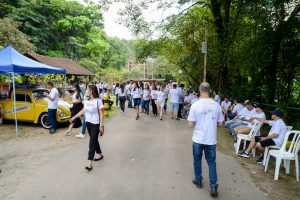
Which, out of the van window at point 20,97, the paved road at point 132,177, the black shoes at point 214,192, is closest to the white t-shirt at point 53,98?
the van window at point 20,97

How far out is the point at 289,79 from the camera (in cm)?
1230

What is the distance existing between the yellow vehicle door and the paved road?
12.3 ft

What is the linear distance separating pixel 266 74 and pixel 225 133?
13.6ft

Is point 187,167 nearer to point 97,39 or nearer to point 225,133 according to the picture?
point 225,133

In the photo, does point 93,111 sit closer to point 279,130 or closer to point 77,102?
point 77,102

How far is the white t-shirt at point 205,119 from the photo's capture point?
4.73m

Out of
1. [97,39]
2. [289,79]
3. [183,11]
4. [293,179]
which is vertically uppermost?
[97,39]

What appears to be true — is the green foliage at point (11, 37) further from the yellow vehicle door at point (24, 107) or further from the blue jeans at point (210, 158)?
the blue jeans at point (210, 158)

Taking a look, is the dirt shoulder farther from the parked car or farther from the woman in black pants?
the parked car

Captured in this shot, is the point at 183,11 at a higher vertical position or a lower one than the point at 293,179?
higher

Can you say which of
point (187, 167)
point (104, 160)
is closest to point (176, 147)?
point (187, 167)

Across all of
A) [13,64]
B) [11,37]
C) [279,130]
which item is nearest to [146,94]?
[13,64]

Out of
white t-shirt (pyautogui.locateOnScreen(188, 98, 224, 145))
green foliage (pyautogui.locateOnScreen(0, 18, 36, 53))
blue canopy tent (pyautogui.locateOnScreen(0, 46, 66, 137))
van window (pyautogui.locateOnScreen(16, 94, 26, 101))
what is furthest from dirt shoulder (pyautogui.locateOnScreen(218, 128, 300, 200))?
green foliage (pyautogui.locateOnScreen(0, 18, 36, 53))

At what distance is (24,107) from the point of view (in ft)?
35.8
